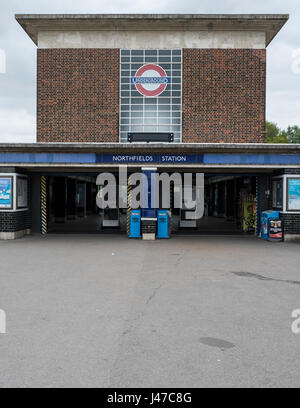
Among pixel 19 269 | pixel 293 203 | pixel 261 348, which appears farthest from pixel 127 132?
pixel 261 348

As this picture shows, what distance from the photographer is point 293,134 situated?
303 feet

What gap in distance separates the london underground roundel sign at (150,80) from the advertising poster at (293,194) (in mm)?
9247

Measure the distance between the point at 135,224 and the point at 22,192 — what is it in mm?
5671

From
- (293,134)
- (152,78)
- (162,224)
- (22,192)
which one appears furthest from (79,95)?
(293,134)

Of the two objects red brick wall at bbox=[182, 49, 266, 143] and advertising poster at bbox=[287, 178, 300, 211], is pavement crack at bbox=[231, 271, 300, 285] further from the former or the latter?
red brick wall at bbox=[182, 49, 266, 143]

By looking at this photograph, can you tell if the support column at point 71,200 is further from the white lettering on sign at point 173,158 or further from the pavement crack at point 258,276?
the pavement crack at point 258,276

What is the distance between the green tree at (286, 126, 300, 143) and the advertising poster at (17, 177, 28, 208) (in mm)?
79357

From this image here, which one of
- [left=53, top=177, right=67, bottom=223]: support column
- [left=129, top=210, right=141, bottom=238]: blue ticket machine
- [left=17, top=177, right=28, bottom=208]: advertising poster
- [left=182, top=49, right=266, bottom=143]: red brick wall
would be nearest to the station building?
[left=182, top=49, right=266, bottom=143]: red brick wall

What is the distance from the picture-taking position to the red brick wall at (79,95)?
2216 cm

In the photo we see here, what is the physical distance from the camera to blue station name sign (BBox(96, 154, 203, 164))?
17547 millimetres

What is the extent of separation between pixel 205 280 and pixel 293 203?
32.4ft
